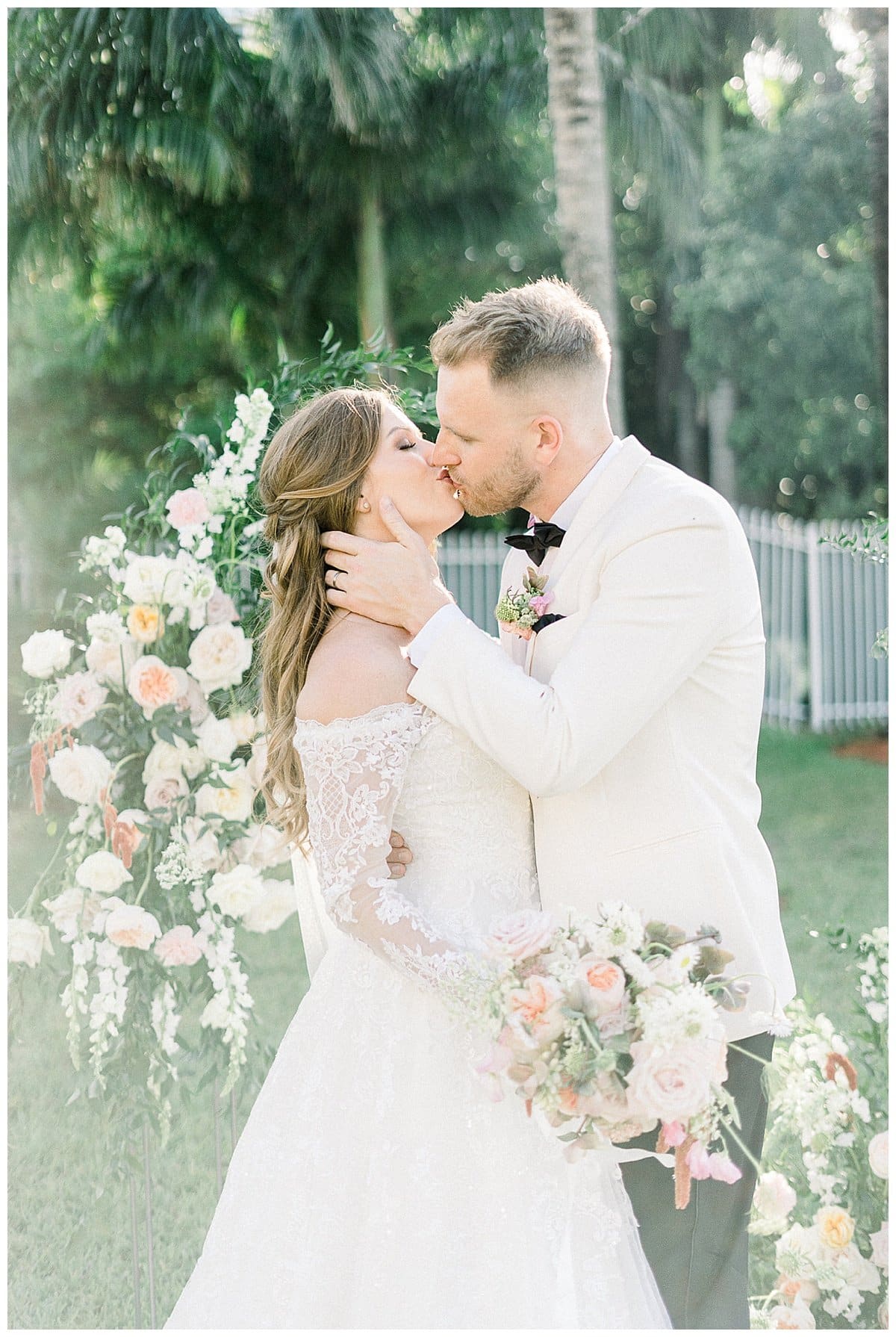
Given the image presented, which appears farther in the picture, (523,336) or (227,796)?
(227,796)

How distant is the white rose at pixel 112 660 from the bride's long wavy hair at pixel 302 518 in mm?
714

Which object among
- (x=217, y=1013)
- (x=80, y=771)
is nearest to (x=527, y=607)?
(x=80, y=771)

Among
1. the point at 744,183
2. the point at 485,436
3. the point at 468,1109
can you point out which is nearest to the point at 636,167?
the point at 744,183

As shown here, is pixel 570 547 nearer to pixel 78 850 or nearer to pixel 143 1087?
pixel 78 850

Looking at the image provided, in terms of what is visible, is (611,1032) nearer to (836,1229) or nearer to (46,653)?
(836,1229)

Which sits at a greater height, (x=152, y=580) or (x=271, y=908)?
(x=152, y=580)

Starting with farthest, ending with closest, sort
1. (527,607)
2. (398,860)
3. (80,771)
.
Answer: (80,771) → (527,607) → (398,860)

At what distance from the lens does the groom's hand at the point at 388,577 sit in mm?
2836

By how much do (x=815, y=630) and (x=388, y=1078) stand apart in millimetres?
12644

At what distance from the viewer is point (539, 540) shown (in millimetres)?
3100

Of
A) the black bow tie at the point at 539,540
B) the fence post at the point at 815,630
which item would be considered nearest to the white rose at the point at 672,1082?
the black bow tie at the point at 539,540

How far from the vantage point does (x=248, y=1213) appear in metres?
2.90

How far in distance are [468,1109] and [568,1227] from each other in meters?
0.32

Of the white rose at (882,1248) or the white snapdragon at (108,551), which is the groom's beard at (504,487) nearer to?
the white snapdragon at (108,551)
